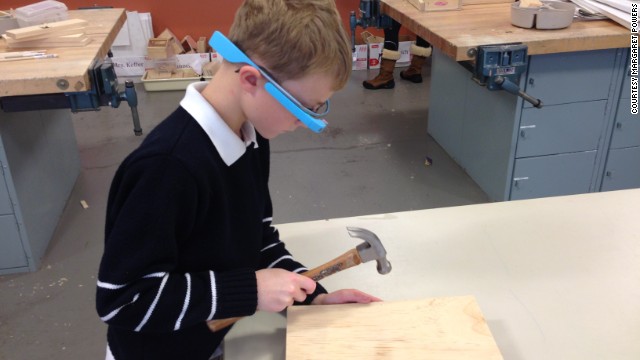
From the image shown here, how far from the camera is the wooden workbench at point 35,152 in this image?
2.01 m

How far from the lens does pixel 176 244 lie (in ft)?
2.86

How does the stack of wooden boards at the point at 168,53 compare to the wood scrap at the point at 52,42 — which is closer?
the wood scrap at the point at 52,42

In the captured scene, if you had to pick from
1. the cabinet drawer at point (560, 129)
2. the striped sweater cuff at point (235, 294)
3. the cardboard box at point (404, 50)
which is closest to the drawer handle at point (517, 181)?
the cabinet drawer at point (560, 129)

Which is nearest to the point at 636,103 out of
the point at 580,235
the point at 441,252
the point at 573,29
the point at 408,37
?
the point at 573,29

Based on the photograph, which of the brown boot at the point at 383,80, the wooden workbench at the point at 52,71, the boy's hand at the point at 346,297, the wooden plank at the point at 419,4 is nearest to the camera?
the boy's hand at the point at 346,297

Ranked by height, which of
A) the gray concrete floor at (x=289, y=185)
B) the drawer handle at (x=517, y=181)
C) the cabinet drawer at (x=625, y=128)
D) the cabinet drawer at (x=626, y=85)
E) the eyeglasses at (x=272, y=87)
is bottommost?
the gray concrete floor at (x=289, y=185)

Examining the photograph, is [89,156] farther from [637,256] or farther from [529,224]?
[637,256]

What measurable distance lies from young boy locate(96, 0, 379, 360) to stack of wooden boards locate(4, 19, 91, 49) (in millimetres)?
1734

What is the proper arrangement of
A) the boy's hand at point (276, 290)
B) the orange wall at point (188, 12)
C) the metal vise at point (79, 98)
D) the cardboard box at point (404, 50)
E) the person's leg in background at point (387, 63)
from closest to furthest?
the boy's hand at point (276, 290)
the metal vise at point (79, 98)
the person's leg in background at point (387, 63)
the orange wall at point (188, 12)
the cardboard box at point (404, 50)

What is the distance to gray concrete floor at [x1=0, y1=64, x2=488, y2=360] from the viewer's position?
7.19 ft

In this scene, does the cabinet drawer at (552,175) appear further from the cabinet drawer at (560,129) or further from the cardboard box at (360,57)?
the cardboard box at (360,57)

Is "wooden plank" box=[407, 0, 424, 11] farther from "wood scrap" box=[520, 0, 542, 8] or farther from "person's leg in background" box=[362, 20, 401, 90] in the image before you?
"person's leg in background" box=[362, 20, 401, 90]

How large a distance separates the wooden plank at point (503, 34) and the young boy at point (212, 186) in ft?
4.88

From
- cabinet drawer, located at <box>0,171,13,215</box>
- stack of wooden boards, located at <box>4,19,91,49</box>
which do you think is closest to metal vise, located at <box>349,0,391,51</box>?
stack of wooden boards, located at <box>4,19,91,49</box>
